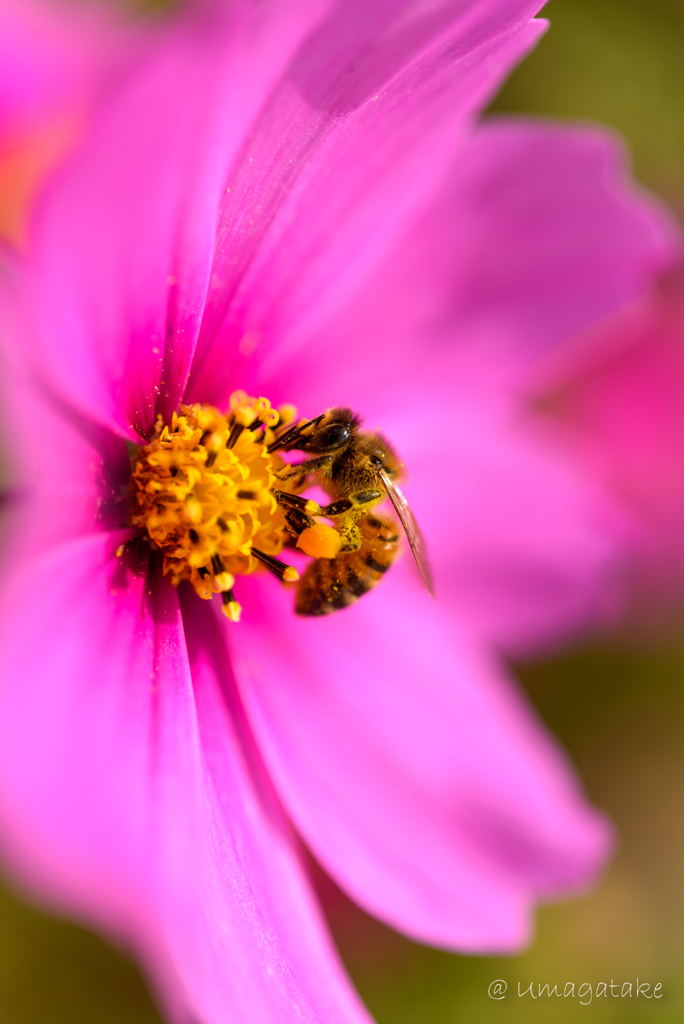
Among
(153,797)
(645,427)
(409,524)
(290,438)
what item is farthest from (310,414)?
(645,427)

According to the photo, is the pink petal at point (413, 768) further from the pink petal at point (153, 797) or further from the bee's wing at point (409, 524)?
the bee's wing at point (409, 524)

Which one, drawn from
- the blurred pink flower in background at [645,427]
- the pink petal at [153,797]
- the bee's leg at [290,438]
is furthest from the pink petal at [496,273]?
the blurred pink flower in background at [645,427]

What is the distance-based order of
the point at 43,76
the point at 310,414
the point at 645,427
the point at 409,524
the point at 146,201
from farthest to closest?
the point at 645,427 < the point at 43,76 < the point at 310,414 < the point at 409,524 < the point at 146,201

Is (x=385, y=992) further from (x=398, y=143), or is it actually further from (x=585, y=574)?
(x=398, y=143)

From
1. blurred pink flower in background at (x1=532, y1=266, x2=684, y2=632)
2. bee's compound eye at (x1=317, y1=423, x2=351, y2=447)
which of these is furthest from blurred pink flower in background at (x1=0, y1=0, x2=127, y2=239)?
blurred pink flower in background at (x1=532, y1=266, x2=684, y2=632)

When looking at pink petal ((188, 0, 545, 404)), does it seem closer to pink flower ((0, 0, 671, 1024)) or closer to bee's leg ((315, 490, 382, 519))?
pink flower ((0, 0, 671, 1024))

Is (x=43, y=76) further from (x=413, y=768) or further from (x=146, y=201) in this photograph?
(x=413, y=768)
